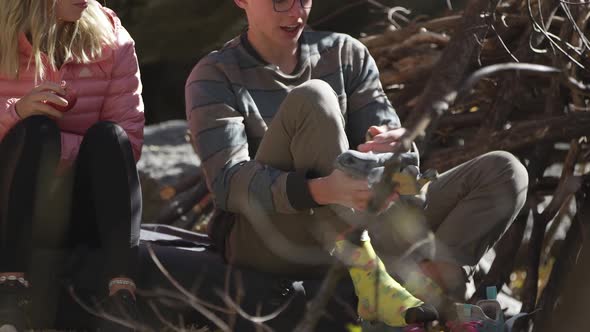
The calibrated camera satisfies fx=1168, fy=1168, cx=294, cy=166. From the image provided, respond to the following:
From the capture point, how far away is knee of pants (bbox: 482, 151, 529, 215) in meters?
3.05

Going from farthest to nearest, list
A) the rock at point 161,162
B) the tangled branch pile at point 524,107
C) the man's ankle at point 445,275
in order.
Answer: the rock at point 161,162
the tangled branch pile at point 524,107
the man's ankle at point 445,275

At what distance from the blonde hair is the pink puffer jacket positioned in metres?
0.03

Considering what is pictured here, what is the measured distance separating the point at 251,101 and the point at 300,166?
39 cm

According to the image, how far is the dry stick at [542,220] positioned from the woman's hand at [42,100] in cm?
159

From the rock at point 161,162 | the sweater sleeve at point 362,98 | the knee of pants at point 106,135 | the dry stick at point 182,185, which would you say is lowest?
the rock at point 161,162

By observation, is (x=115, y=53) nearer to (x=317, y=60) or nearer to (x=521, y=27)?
(x=317, y=60)

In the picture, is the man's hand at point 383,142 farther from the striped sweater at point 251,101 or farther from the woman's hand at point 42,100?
the woman's hand at point 42,100

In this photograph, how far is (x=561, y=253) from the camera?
3.64m

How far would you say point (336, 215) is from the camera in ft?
9.81

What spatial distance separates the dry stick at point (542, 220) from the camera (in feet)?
12.2

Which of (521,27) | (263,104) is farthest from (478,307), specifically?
(521,27)

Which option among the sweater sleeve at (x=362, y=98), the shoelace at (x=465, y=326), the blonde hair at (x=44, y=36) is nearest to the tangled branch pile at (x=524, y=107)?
the sweater sleeve at (x=362, y=98)

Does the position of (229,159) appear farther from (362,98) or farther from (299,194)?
(362,98)

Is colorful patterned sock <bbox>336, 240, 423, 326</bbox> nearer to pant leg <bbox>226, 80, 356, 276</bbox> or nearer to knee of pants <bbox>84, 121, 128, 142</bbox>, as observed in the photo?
pant leg <bbox>226, 80, 356, 276</bbox>
